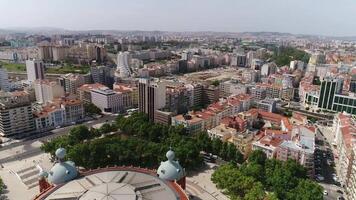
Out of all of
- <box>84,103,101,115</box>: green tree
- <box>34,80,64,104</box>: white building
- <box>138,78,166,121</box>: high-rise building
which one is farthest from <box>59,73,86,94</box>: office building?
<box>138,78,166,121</box>: high-rise building

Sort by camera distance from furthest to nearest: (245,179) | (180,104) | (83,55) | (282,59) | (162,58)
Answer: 1. (162,58)
2. (282,59)
3. (83,55)
4. (180,104)
5. (245,179)

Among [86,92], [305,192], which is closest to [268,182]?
[305,192]

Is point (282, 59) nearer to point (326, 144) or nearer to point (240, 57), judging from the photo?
point (240, 57)

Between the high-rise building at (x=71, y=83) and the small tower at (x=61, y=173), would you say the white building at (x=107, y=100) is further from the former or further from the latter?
the small tower at (x=61, y=173)

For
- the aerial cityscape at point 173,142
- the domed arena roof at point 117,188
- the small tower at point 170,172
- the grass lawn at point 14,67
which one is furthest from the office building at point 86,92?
the grass lawn at point 14,67

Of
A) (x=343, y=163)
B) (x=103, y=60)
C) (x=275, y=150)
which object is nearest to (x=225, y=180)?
(x=275, y=150)
